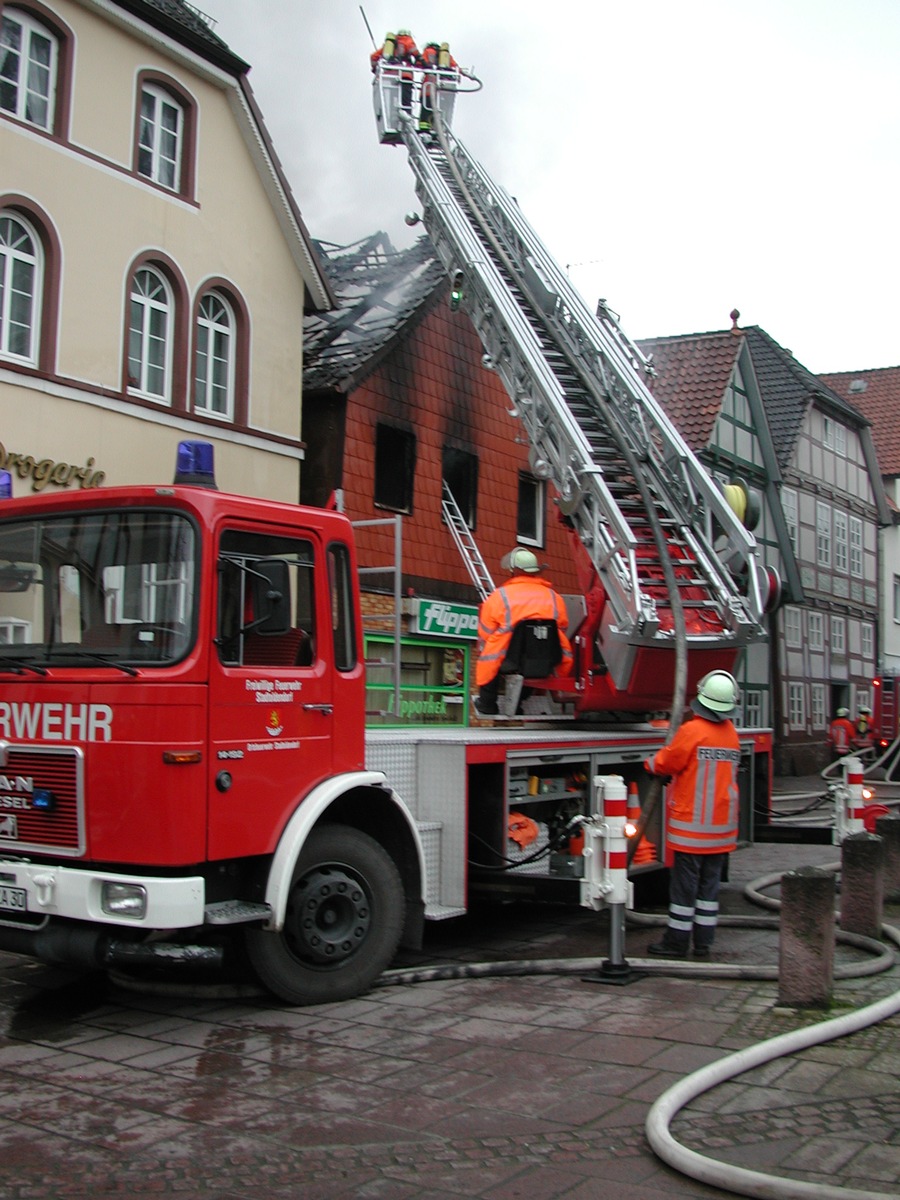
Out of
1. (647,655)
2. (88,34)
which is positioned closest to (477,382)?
(88,34)

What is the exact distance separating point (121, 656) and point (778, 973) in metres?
3.38

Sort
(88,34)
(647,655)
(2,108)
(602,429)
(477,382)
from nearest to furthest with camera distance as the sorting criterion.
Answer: (647,655), (602,429), (2,108), (88,34), (477,382)

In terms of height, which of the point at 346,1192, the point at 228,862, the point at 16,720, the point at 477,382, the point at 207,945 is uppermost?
the point at 477,382

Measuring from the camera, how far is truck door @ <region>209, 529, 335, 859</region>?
5.61 meters

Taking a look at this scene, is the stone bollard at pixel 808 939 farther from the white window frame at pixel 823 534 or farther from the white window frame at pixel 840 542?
the white window frame at pixel 840 542

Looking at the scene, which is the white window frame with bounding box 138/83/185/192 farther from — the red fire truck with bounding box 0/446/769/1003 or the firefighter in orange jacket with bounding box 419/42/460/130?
the red fire truck with bounding box 0/446/769/1003

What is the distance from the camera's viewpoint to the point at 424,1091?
484cm

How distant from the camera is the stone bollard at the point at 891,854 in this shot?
8945 mm

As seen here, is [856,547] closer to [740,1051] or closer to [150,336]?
[150,336]

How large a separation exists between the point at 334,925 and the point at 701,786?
2.26 meters

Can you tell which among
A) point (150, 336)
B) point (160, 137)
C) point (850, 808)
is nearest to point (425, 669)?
point (150, 336)

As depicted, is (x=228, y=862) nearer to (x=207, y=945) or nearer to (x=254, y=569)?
(x=207, y=945)

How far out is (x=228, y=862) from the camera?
18.7 ft

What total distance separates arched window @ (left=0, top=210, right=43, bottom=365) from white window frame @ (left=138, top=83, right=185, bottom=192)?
6.25 ft
